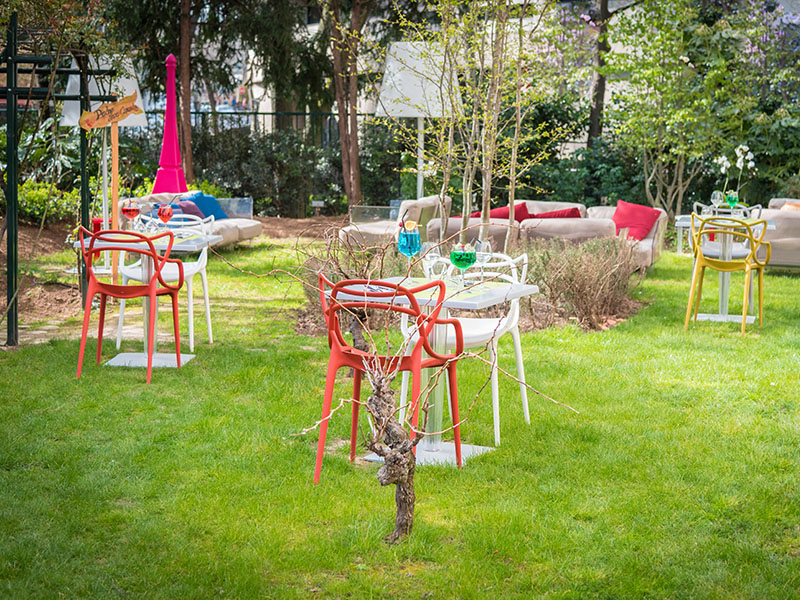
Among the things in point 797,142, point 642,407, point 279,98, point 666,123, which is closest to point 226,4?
point 279,98

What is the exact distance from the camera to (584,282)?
7000mm

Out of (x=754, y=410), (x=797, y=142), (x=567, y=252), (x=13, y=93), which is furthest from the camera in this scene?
(x=797, y=142)

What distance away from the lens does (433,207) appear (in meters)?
9.42

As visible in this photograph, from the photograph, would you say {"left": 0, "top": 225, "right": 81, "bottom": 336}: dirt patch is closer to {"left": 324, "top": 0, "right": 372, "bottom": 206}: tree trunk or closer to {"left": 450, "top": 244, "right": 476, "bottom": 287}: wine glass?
{"left": 450, "top": 244, "right": 476, "bottom": 287}: wine glass

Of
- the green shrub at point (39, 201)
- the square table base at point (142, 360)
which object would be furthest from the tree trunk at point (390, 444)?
the green shrub at point (39, 201)

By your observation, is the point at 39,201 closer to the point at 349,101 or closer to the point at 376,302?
the point at 349,101

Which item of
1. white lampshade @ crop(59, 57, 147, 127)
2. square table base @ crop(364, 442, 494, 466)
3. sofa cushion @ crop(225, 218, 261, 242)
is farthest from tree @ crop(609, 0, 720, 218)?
square table base @ crop(364, 442, 494, 466)

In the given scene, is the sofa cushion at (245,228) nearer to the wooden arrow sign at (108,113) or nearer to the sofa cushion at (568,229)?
the sofa cushion at (568,229)

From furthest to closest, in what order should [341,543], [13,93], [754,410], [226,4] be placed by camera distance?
[226,4] → [13,93] → [754,410] → [341,543]

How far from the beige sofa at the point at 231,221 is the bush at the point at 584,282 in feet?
13.6

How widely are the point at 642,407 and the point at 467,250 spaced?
1.52 meters

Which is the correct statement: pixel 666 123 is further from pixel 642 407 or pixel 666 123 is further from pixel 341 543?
pixel 341 543

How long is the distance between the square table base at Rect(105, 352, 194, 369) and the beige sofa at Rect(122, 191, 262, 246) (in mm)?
3880

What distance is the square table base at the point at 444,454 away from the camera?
3902mm
